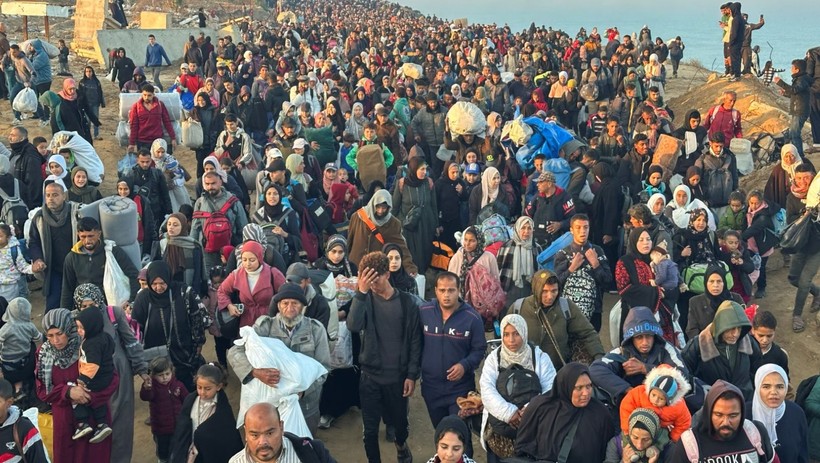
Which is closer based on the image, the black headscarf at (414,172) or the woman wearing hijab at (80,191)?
the woman wearing hijab at (80,191)

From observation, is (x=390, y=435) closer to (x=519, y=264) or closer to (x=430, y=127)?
(x=519, y=264)

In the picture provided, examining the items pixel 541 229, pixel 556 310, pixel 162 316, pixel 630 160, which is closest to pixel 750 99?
pixel 630 160

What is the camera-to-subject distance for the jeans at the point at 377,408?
5.91 metres

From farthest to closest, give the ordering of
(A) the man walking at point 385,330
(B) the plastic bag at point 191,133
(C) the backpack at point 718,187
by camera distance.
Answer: (B) the plastic bag at point 191,133 < (C) the backpack at point 718,187 < (A) the man walking at point 385,330

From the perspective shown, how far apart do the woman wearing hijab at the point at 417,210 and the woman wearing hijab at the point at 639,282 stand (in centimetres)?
256

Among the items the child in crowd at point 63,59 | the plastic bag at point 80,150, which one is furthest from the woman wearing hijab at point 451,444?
the child in crowd at point 63,59

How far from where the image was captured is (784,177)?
9570mm

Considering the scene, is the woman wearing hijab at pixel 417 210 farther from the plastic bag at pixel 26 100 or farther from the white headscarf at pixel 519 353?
the plastic bag at pixel 26 100

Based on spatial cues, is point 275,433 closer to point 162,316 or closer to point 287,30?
point 162,316

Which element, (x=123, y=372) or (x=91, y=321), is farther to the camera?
(x=123, y=372)

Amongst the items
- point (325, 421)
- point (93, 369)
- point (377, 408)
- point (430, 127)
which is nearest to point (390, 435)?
point (325, 421)

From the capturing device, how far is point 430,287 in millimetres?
9672

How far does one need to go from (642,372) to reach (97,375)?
11.9 ft

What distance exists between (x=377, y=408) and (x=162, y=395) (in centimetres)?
159
